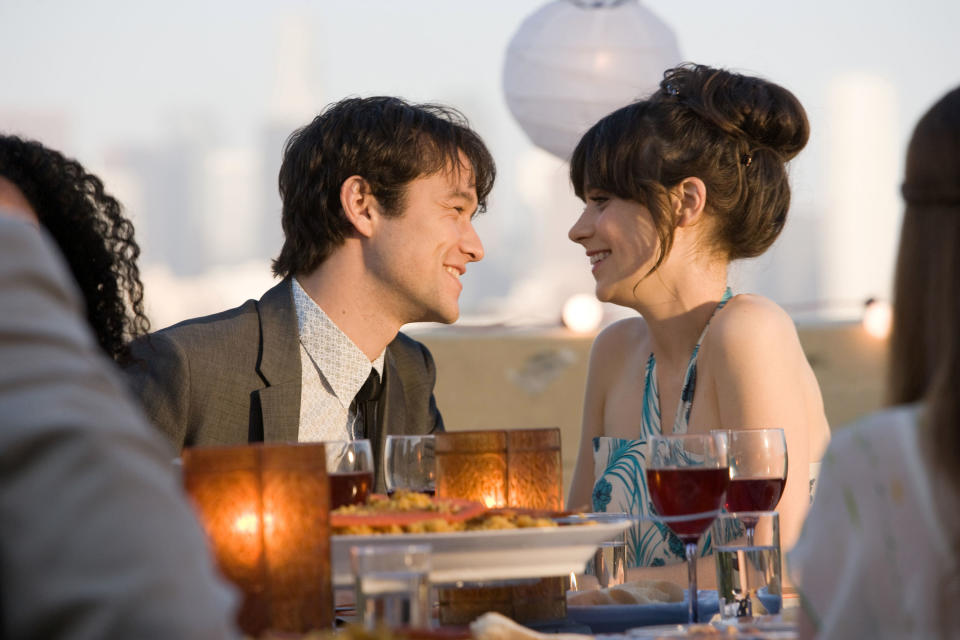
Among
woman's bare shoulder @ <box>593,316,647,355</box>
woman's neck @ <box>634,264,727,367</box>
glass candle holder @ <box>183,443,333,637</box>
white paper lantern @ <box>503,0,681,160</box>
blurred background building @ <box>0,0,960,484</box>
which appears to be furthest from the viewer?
blurred background building @ <box>0,0,960,484</box>

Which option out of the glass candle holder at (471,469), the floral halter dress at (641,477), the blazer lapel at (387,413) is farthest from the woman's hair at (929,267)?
the blazer lapel at (387,413)

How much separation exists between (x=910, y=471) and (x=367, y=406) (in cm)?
198

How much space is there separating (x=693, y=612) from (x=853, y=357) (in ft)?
25.3

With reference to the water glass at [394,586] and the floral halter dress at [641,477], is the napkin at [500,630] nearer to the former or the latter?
the water glass at [394,586]

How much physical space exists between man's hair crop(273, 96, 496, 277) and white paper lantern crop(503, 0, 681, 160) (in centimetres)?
216

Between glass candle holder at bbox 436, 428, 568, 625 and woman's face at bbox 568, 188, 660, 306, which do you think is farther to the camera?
woman's face at bbox 568, 188, 660, 306

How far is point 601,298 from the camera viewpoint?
263 cm

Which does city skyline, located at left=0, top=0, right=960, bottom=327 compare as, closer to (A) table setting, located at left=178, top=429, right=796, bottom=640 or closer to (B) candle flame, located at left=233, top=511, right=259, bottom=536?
(A) table setting, located at left=178, top=429, right=796, bottom=640

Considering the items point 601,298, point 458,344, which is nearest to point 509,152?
point 458,344

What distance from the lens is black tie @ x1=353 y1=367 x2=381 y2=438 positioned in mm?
2672

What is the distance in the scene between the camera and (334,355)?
8.55ft

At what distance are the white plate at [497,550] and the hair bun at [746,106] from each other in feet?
4.55

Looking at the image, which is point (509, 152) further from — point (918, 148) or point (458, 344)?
point (918, 148)

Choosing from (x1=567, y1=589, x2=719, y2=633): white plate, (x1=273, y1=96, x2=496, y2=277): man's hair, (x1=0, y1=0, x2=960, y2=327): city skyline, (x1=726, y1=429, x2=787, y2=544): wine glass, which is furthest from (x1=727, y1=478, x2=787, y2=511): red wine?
A: (x1=0, y1=0, x2=960, y2=327): city skyline
